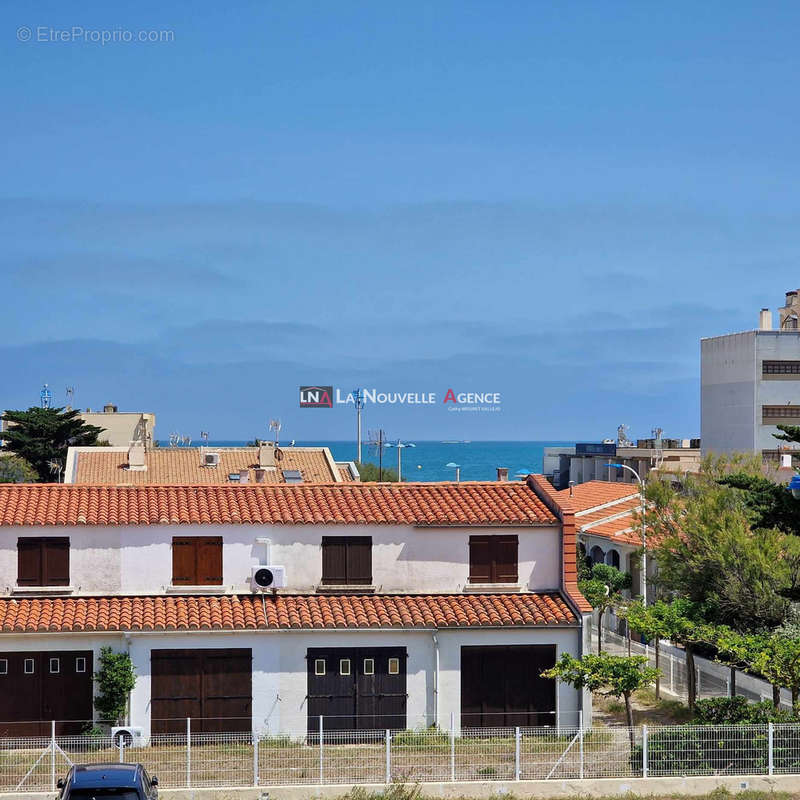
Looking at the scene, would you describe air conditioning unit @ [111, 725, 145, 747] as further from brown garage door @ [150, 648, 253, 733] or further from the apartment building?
brown garage door @ [150, 648, 253, 733]

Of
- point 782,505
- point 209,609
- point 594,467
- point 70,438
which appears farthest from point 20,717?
point 594,467

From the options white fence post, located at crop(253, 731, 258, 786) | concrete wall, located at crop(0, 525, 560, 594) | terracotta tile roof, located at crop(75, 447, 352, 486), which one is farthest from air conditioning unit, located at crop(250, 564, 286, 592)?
terracotta tile roof, located at crop(75, 447, 352, 486)

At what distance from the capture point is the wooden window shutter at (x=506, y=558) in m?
35.4

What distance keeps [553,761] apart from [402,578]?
26.0 feet

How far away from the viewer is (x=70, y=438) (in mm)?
92188

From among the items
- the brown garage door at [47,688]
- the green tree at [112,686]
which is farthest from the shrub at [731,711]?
the brown garage door at [47,688]

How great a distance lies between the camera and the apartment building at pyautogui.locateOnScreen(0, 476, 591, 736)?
32.7 meters

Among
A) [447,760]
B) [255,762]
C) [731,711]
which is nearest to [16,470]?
[255,762]

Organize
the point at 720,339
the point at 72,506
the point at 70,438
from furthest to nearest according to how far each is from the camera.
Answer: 1. the point at 720,339
2. the point at 70,438
3. the point at 72,506

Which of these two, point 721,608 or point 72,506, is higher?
point 72,506

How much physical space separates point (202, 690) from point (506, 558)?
909 cm

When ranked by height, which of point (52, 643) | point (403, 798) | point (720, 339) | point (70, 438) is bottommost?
point (403, 798)

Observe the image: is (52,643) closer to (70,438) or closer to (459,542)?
(459,542)

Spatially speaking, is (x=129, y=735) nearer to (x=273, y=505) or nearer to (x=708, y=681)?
(x=273, y=505)
